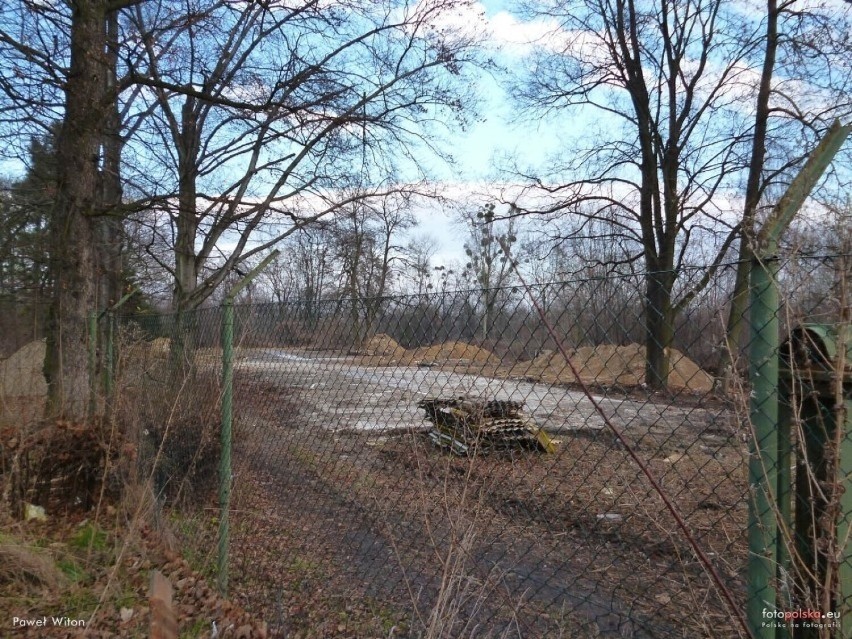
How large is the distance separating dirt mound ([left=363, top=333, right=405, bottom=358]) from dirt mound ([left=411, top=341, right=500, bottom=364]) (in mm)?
117

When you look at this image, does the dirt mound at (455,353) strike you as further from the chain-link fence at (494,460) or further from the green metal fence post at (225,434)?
the green metal fence post at (225,434)

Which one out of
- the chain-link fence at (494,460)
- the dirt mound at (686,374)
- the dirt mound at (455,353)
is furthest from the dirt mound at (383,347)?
the dirt mound at (686,374)

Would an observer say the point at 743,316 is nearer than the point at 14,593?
Yes

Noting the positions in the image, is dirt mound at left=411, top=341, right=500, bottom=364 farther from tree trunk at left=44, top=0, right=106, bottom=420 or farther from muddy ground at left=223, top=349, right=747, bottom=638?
tree trunk at left=44, top=0, right=106, bottom=420

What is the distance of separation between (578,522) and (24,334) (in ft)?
48.3

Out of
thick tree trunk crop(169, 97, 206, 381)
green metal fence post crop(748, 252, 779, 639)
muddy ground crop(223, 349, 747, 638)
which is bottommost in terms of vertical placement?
muddy ground crop(223, 349, 747, 638)

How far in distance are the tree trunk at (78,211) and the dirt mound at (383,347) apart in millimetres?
4573

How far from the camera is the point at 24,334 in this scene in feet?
49.8

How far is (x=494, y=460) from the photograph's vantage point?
6.07 meters

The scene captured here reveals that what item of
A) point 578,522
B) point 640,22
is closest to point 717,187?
point 640,22

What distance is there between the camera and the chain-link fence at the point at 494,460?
170 centimetres

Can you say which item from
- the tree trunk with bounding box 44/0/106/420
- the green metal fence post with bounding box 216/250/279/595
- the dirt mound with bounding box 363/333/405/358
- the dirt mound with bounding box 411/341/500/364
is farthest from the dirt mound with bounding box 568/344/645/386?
the tree trunk with bounding box 44/0/106/420

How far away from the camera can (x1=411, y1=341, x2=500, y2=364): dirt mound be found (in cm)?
285

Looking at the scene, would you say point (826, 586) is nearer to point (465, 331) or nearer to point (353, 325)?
point (465, 331)
